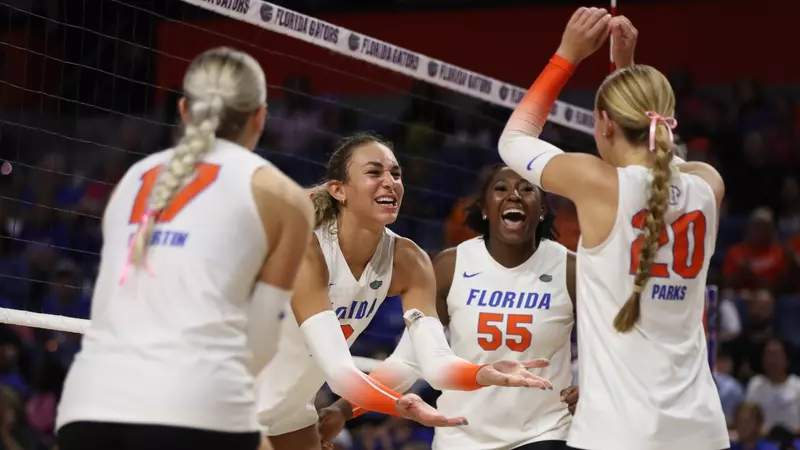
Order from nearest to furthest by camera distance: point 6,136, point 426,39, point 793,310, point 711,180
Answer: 1. point 711,180
2. point 793,310
3. point 6,136
4. point 426,39

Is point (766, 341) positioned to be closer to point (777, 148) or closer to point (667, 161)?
point (777, 148)

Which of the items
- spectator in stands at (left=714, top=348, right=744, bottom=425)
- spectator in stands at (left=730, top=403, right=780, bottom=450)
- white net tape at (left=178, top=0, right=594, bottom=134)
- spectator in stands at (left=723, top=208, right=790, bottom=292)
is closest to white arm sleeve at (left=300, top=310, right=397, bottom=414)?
white net tape at (left=178, top=0, right=594, bottom=134)

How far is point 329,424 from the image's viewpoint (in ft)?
15.9

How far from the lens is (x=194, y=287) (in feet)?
9.09

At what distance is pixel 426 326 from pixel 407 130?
6.58 metres

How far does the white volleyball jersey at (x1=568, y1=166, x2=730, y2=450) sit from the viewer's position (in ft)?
11.0

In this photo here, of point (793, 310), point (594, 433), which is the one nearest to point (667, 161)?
point (594, 433)

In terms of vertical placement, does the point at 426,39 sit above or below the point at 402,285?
above

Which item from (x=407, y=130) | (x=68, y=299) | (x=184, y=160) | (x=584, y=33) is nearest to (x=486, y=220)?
(x=584, y=33)

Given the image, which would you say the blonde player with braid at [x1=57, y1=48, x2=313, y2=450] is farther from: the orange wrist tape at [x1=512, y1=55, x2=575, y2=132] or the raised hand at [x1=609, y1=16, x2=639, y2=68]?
the raised hand at [x1=609, y1=16, x2=639, y2=68]

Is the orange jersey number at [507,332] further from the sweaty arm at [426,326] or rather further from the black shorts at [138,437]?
the black shorts at [138,437]

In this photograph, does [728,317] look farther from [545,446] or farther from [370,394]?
[370,394]

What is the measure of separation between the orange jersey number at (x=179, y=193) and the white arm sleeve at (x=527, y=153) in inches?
42.6

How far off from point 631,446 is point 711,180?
833 mm
